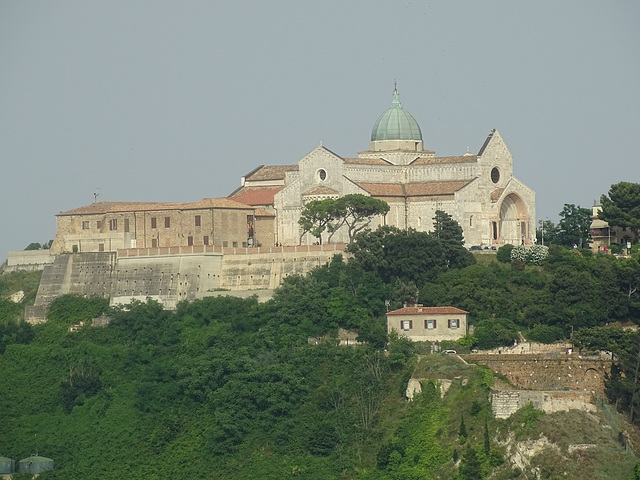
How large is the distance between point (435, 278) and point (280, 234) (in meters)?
11.5

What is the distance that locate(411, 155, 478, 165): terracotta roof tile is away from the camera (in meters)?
94.8

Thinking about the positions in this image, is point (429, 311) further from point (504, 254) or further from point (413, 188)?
point (413, 188)

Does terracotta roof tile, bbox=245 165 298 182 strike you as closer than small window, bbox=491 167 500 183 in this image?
No

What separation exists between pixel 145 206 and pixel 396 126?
519 inches

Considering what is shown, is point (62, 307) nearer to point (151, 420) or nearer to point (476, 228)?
point (151, 420)

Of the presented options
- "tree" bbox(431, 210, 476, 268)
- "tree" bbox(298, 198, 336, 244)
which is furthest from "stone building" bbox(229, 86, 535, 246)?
"tree" bbox(431, 210, 476, 268)

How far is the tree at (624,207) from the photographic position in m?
90.2

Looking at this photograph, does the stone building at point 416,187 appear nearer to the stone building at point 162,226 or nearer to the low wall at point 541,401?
the stone building at point 162,226

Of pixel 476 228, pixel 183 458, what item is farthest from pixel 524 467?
pixel 476 228

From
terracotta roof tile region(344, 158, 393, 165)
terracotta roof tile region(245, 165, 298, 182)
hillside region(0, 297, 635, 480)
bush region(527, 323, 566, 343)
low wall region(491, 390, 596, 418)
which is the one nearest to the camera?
hillside region(0, 297, 635, 480)

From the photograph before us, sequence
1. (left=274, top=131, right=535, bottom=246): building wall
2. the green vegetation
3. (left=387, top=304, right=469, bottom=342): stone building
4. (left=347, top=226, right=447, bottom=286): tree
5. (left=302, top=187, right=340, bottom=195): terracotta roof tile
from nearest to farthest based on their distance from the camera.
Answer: the green vegetation
(left=387, top=304, right=469, bottom=342): stone building
(left=347, top=226, right=447, bottom=286): tree
(left=274, top=131, right=535, bottom=246): building wall
(left=302, top=187, right=340, bottom=195): terracotta roof tile

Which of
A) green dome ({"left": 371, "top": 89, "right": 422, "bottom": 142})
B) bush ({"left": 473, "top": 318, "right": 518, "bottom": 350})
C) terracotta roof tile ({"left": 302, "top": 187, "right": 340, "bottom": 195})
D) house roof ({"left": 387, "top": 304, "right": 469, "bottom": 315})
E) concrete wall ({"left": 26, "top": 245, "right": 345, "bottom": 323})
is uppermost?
green dome ({"left": 371, "top": 89, "right": 422, "bottom": 142})

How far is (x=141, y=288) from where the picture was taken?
9219 cm

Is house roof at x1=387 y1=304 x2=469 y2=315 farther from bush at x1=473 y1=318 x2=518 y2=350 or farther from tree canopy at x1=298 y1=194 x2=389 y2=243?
tree canopy at x1=298 y1=194 x2=389 y2=243
